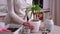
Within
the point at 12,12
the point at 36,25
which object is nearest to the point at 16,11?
the point at 12,12

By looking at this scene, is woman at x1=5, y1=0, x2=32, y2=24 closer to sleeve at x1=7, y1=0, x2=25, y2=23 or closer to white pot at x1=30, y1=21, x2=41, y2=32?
sleeve at x1=7, y1=0, x2=25, y2=23

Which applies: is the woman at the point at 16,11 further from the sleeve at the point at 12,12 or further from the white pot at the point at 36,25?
the white pot at the point at 36,25

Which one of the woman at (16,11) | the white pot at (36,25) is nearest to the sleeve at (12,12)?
the woman at (16,11)

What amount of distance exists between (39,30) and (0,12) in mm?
1713

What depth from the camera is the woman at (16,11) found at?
5.04 feet

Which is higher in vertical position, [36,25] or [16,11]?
[16,11]

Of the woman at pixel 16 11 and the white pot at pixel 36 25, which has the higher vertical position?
the woman at pixel 16 11

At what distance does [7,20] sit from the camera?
5.24ft

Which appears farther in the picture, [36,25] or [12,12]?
[12,12]

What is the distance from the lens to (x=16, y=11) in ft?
5.35

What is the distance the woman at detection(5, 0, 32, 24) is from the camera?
154 cm

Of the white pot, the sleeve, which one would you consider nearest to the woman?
the sleeve

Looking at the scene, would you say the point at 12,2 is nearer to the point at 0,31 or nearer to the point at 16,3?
the point at 16,3

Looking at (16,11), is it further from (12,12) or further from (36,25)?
(36,25)
